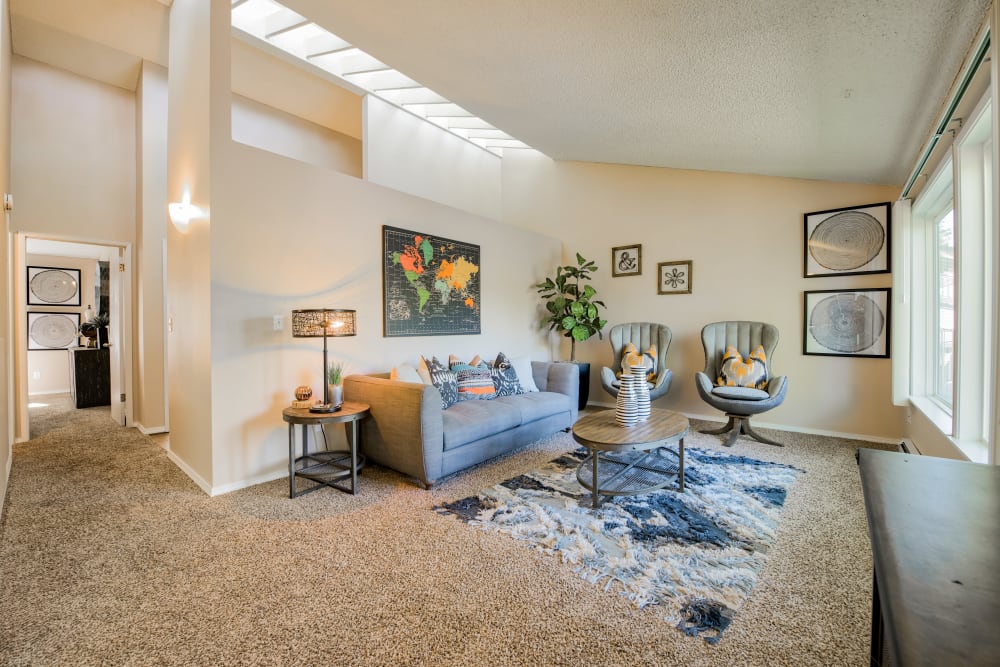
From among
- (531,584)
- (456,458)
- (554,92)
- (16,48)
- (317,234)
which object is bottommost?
(531,584)

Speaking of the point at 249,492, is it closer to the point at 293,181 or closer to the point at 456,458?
the point at 456,458

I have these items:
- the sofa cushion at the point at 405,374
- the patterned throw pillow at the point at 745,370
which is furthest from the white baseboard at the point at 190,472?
the patterned throw pillow at the point at 745,370

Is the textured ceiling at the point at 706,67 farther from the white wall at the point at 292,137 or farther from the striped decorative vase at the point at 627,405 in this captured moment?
the white wall at the point at 292,137

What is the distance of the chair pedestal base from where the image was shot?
12.7ft

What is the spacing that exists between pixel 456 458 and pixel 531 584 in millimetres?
1287

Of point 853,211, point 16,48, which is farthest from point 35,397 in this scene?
point 853,211

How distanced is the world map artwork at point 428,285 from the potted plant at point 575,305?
126 cm

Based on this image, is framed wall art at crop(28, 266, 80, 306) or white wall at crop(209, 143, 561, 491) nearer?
white wall at crop(209, 143, 561, 491)

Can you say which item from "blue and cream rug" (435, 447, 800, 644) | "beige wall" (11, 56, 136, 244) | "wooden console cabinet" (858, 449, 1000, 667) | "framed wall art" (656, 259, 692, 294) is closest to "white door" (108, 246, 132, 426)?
"beige wall" (11, 56, 136, 244)

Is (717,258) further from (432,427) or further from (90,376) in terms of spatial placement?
(90,376)

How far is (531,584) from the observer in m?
1.83

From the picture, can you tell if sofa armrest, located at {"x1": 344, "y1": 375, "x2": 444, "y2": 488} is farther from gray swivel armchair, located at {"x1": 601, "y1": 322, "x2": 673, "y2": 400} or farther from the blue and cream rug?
gray swivel armchair, located at {"x1": 601, "y1": 322, "x2": 673, "y2": 400}

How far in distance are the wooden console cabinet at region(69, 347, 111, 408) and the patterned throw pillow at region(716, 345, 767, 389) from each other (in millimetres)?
7810

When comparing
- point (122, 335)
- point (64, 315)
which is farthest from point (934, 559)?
point (64, 315)
